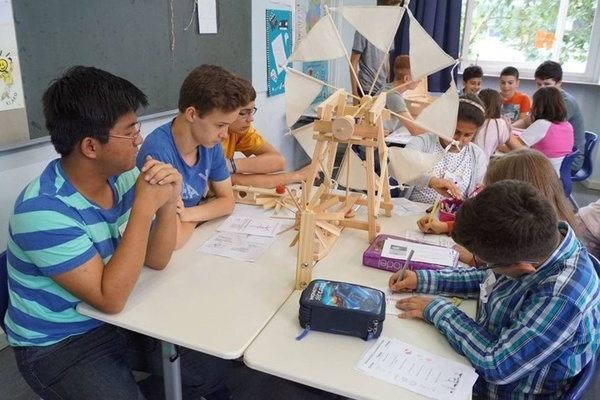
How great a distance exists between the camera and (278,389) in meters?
1.92

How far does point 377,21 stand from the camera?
5.12ft

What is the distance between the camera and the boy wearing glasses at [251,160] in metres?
2.17

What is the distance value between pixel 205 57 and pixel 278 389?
6.52 feet

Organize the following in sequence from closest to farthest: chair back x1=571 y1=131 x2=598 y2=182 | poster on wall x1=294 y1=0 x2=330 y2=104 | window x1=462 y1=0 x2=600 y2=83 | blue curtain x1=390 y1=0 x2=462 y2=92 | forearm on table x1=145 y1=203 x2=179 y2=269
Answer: forearm on table x1=145 y1=203 x2=179 y2=269
chair back x1=571 y1=131 x2=598 y2=182
poster on wall x1=294 y1=0 x2=330 y2=104
window x1=462 y1=0 x2=600 y2=83
blue curtain x1=390 y1=0 x2=462 y2=92

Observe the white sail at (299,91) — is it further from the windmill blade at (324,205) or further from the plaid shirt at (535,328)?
the plaid shirt at (535,328)

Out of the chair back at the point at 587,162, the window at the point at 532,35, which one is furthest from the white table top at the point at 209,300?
the window at the point at 532,35

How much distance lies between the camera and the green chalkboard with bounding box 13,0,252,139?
1.92 m

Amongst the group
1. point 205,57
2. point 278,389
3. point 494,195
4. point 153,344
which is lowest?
point 278,389

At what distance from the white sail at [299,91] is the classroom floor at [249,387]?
3.38 feet

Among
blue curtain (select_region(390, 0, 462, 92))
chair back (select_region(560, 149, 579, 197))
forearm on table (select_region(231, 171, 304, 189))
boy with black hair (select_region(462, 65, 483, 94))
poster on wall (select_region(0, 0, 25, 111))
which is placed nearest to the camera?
poster on wall (select_region(0, 0, 25, 111))

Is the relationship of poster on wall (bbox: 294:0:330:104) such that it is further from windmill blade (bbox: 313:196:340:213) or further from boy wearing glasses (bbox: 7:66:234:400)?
boy wearing glasses (bbox: 7:66:234:400)

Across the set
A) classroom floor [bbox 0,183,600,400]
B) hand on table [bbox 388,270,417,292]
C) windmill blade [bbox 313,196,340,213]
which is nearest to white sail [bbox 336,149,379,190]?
windmill blade [bbox 313,196,340,213]

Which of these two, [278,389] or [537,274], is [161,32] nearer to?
[278,389]

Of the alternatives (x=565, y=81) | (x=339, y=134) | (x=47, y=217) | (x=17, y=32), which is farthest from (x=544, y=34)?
(x=47, y=217)
